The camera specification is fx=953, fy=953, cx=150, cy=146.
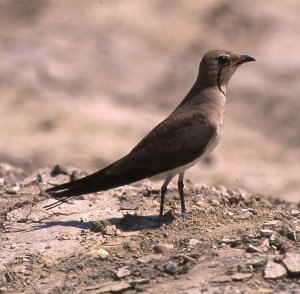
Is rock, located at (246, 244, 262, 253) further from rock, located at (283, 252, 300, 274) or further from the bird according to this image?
the bird

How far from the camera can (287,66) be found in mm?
16562

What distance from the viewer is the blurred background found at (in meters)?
14.3

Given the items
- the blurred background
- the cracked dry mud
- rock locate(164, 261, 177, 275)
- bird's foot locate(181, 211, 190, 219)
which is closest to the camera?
the cracked dry mud

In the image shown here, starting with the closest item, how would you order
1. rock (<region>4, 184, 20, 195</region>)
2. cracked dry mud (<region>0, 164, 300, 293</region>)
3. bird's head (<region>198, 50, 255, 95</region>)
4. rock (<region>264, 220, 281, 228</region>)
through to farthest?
1. cracked dry mud (<region>0, 164, 300, 293</region>)
2. rock (<region>264, 220, 281, 228</region>)
3. bird's head (<region>198, 50, 255, 95</region>)
4. rock (<region>4, 184, 20, 195</region>)

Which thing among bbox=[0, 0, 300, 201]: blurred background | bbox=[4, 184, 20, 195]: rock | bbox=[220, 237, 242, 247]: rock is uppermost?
bbox=[0, 0, 300, 201]: blurred background

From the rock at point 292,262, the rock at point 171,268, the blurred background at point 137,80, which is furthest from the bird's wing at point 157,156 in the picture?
the blurred background at point 137,80

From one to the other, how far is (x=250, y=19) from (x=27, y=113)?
4939mm

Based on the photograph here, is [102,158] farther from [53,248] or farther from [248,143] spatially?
[53,248]

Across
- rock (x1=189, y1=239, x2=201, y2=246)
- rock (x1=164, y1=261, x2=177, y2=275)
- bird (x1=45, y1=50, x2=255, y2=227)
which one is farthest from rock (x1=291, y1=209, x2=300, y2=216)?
rock (x1=164, y1=261, x2=177, y2=275)

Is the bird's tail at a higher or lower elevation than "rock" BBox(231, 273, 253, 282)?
higher

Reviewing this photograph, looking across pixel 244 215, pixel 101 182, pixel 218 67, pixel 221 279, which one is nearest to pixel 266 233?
pixel 244 215

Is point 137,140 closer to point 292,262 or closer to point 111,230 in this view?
point 111,230

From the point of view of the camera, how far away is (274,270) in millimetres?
6531

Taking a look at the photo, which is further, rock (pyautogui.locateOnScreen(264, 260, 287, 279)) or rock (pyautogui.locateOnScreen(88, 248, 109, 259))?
rock (pyautogui.locateOnScreen(88, 248, 109, 259))
